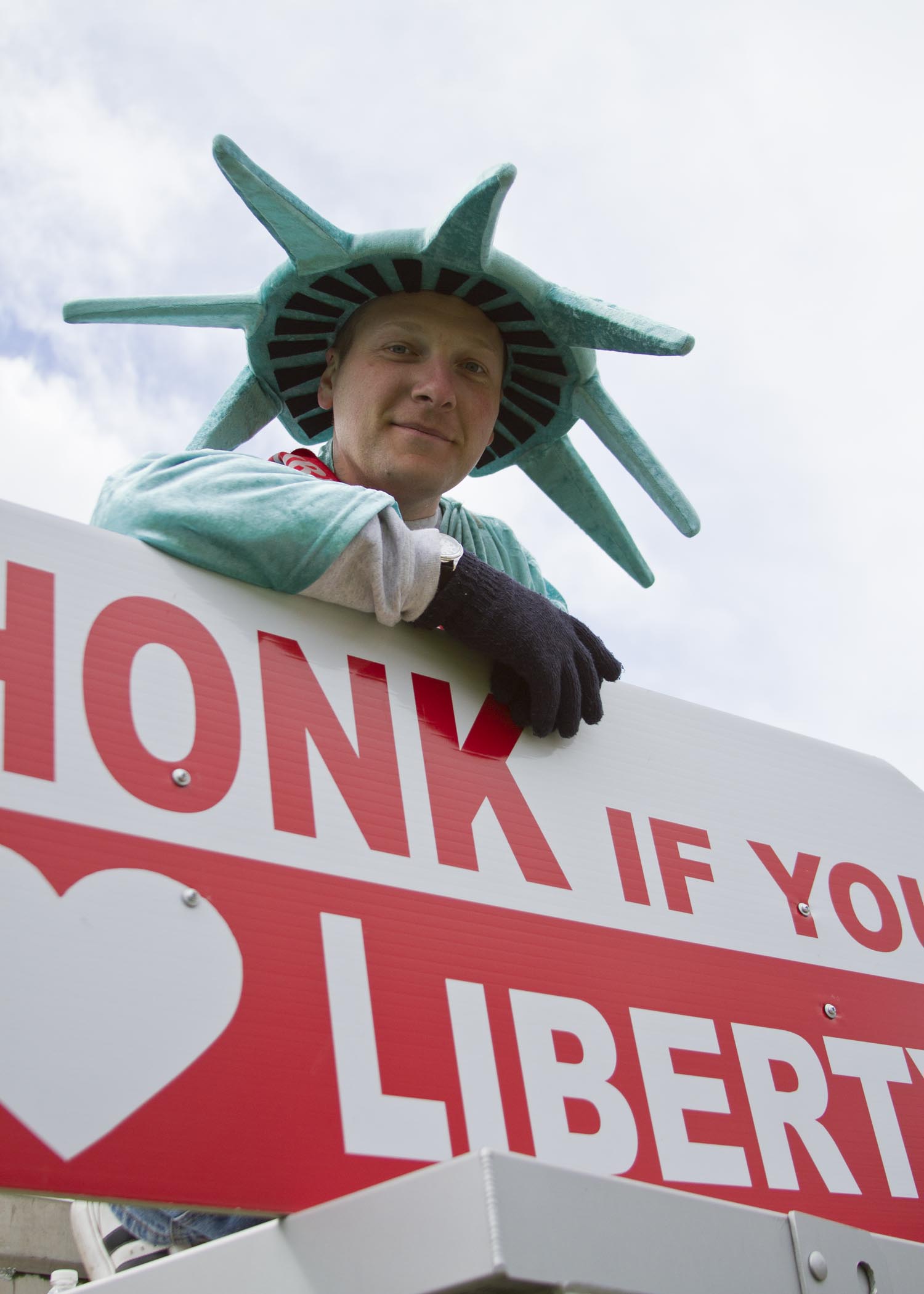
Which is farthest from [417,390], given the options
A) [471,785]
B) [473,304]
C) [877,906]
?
[877,906]

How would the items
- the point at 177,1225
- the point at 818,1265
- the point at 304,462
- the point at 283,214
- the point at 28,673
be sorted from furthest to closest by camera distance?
1. the point at 304,462
2. the point at 283,214
3. the point at 177,1225
4. the point at 28,673
5. the point at 818,1265

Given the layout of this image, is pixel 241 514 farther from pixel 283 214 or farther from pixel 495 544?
pixel 495 544

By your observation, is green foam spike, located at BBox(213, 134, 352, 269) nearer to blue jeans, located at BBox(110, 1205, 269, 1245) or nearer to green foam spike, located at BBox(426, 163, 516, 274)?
green foam spike, located at BBox(426, 163, 516, 274)

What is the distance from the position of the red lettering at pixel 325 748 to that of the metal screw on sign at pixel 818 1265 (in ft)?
1.62

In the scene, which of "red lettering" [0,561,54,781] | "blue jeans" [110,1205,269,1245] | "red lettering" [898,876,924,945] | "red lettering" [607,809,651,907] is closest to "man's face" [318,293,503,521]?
"red lettering" [607,809,651,907]

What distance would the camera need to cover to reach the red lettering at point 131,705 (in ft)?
3.75

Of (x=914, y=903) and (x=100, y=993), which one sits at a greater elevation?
(x=914, y=903)

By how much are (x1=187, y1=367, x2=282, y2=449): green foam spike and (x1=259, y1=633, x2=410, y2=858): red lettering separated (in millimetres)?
656

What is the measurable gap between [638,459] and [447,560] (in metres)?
0.50

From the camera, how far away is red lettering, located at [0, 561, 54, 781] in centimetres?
109

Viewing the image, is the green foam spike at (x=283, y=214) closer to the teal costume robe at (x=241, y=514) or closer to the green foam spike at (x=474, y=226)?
the green foam spike at (x=474, y=226)

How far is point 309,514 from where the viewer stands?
1.38 m

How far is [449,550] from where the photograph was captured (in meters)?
1.49

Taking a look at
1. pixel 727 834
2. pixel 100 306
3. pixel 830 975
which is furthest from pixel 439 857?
pixel 100 306
